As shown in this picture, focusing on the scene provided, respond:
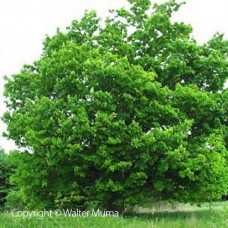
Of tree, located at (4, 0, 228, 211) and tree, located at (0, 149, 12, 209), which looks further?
tree, located at (0, 149, 12, 209)

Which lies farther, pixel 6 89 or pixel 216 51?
pixel 6 89

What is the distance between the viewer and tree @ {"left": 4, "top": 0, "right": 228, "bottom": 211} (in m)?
18.8

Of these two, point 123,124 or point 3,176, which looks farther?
point 3,176

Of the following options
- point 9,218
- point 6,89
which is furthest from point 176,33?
point 9,218

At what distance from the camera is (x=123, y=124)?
18641 mm

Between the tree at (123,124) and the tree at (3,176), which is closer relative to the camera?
the tree at (123,124)

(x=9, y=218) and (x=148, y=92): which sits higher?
(x=148, y=92)

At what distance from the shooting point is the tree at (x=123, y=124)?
18766 millimetres

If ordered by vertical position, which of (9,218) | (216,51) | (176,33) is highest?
(176,33)

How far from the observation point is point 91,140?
19.4m

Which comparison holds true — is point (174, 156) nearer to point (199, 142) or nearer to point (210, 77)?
point (199, 142)

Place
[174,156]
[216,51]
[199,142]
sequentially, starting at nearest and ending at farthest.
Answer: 1. [174,156]
2. [199,142]
3. [216,51]

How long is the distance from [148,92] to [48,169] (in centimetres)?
584

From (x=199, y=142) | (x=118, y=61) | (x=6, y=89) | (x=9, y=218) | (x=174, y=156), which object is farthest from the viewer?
(x=6, y=89)
